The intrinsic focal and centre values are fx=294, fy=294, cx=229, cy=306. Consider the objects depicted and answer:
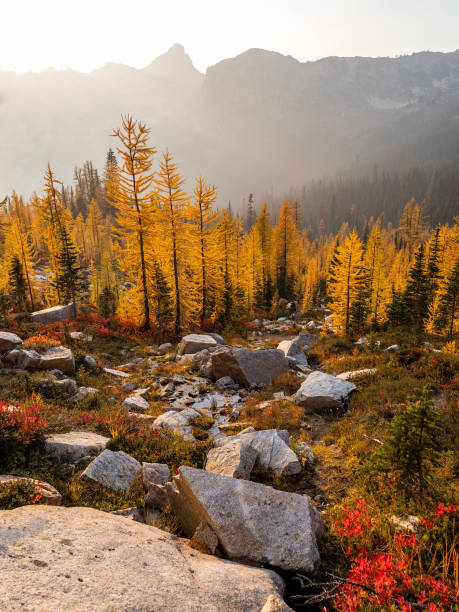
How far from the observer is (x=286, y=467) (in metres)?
6.45

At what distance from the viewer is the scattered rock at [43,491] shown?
4.51m

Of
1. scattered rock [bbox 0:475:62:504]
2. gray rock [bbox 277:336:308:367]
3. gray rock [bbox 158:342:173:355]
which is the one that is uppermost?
scattered rock [bbox 0:475:62:504]

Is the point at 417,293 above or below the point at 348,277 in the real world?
below

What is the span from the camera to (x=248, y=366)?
505 inches

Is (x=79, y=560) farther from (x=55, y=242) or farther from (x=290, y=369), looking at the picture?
(x=55, y=242)

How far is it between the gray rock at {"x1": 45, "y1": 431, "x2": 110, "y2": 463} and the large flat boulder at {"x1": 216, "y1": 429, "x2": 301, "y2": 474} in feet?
9.09

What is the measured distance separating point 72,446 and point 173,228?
16374 mm

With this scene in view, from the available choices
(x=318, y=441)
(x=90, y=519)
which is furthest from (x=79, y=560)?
(x=318, y=441)

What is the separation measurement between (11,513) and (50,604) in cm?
175

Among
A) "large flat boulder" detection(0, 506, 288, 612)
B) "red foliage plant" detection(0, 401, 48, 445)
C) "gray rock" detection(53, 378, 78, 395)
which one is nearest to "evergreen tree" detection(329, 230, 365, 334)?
"gray rock" detection(53, 378, 78, 395)

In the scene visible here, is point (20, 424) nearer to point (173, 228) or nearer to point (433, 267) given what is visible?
point (173, 228)

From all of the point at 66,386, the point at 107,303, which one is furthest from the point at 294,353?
the point at 107,303

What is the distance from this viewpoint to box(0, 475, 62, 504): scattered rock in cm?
451

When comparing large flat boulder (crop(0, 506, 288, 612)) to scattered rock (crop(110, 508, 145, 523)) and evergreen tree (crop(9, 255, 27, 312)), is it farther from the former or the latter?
evergreen tree (crop(9, 255, 27, 312))
